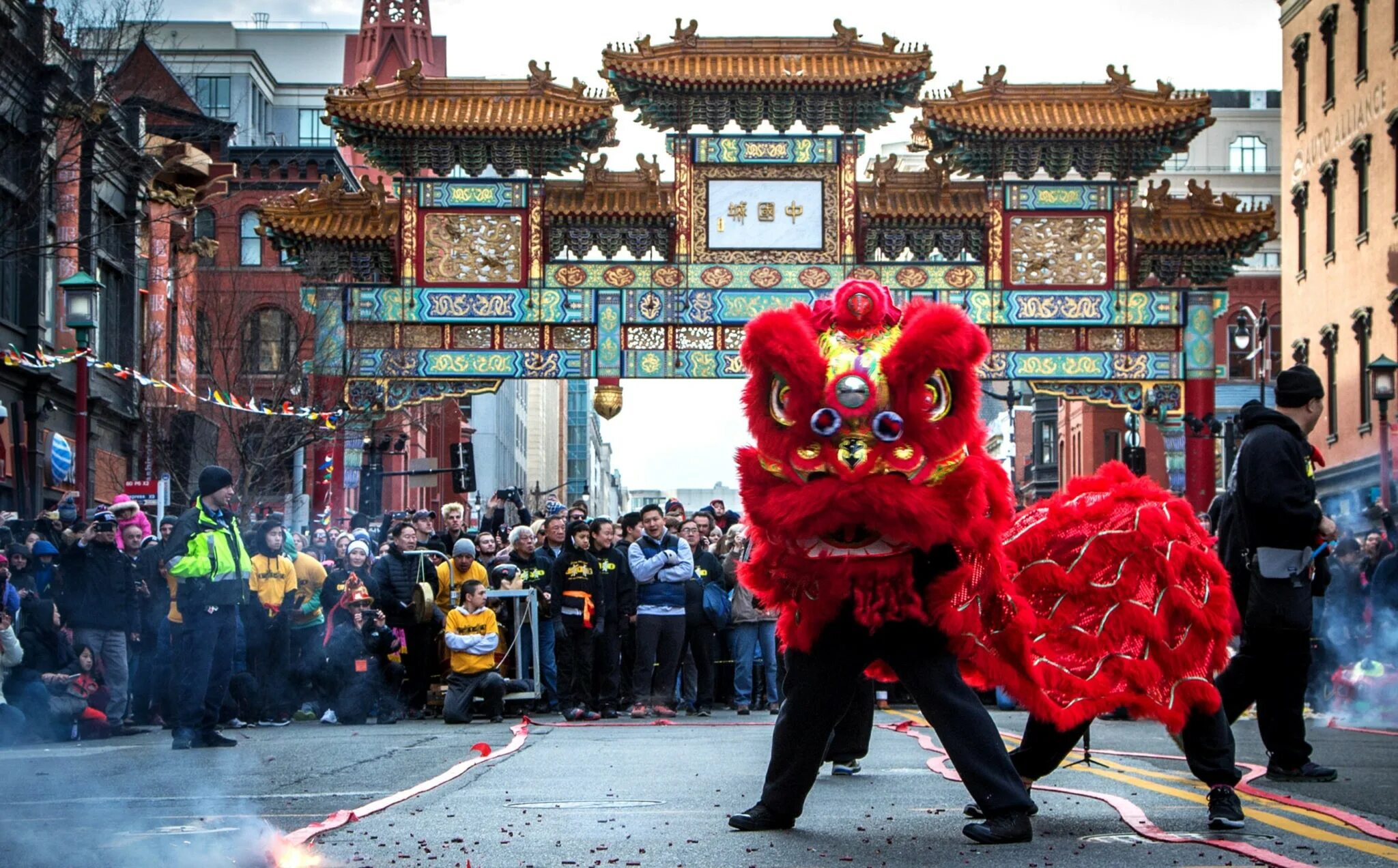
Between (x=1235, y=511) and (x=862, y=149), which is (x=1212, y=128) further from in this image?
(x=1235, y=511)

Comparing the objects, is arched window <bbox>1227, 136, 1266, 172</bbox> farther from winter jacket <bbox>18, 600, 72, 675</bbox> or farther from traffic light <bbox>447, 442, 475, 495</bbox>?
winter jacket <bbox>18, 600, 72, 675</bbox>

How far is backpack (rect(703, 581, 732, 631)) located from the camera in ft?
56.7

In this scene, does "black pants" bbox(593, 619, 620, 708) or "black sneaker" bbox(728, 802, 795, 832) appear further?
"black pants" bbox(593, 619, 620, 708)

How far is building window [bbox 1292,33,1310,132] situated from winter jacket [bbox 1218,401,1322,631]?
32545mm

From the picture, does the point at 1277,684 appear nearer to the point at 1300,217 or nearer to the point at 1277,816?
the point at 1277,816

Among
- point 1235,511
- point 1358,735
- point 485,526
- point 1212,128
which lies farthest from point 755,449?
point 1212,128

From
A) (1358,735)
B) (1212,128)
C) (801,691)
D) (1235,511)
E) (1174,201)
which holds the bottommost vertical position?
(1358,735)

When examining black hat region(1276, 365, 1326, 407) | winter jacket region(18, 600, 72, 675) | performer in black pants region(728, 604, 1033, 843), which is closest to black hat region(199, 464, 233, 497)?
winter jacket region(18, 600, 72, 675)

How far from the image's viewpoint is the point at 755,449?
7242 mm

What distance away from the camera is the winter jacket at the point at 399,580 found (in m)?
16.9

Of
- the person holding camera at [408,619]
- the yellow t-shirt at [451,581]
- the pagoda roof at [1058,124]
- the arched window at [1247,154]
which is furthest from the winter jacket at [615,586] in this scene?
the arched window at [1247,154]

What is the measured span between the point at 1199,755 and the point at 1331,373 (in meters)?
32.1

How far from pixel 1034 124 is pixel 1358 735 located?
740 inches

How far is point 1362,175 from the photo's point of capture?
3569cm
